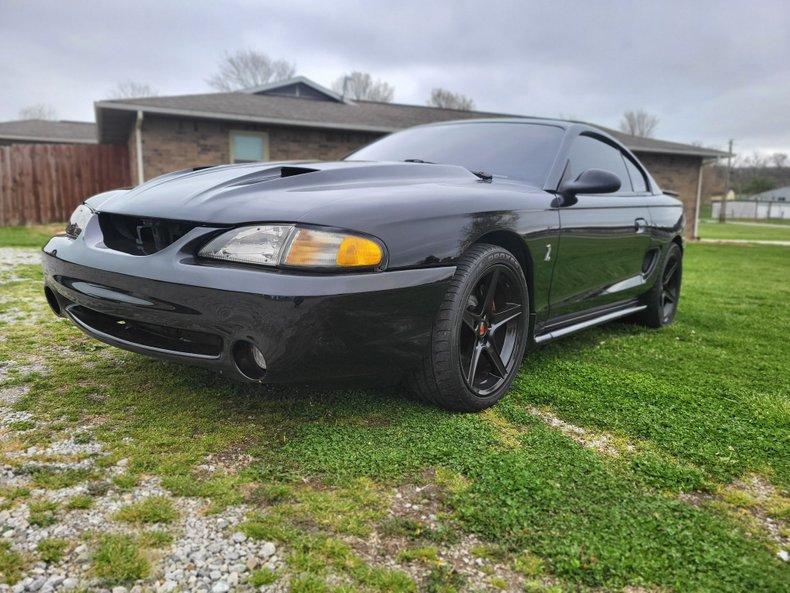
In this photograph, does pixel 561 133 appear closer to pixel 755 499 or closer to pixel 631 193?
pixel 631 193

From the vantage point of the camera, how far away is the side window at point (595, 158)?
3.55 metres

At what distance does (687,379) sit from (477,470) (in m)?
1.75

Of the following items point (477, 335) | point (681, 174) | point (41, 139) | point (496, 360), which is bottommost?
point (496, 360)

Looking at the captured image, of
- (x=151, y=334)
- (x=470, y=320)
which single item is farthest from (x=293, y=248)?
(x=470, y=320)

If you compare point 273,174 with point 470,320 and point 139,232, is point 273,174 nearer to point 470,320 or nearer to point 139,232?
point 139,232

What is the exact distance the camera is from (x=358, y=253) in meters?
2.12

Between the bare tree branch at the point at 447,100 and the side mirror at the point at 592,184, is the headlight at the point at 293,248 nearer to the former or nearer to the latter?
the side mirror at the point at 592,184

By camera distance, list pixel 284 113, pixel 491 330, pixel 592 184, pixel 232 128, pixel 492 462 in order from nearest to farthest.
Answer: pixel 492 462
pixel 491 330
pixel 592 184
pixel 232 128
pixel 284 113

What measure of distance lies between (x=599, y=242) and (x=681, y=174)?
1701 cm

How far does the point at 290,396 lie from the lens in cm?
271

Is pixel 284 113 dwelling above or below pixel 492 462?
above

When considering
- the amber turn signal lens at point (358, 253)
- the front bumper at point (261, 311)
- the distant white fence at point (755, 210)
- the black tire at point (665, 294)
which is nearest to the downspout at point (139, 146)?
the black tire at point (665, 294)

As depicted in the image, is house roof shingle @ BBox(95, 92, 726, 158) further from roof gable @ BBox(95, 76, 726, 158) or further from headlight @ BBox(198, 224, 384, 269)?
headlight @ BBox(198, 224, 384, 269)

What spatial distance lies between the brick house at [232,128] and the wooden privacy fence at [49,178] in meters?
0.90
